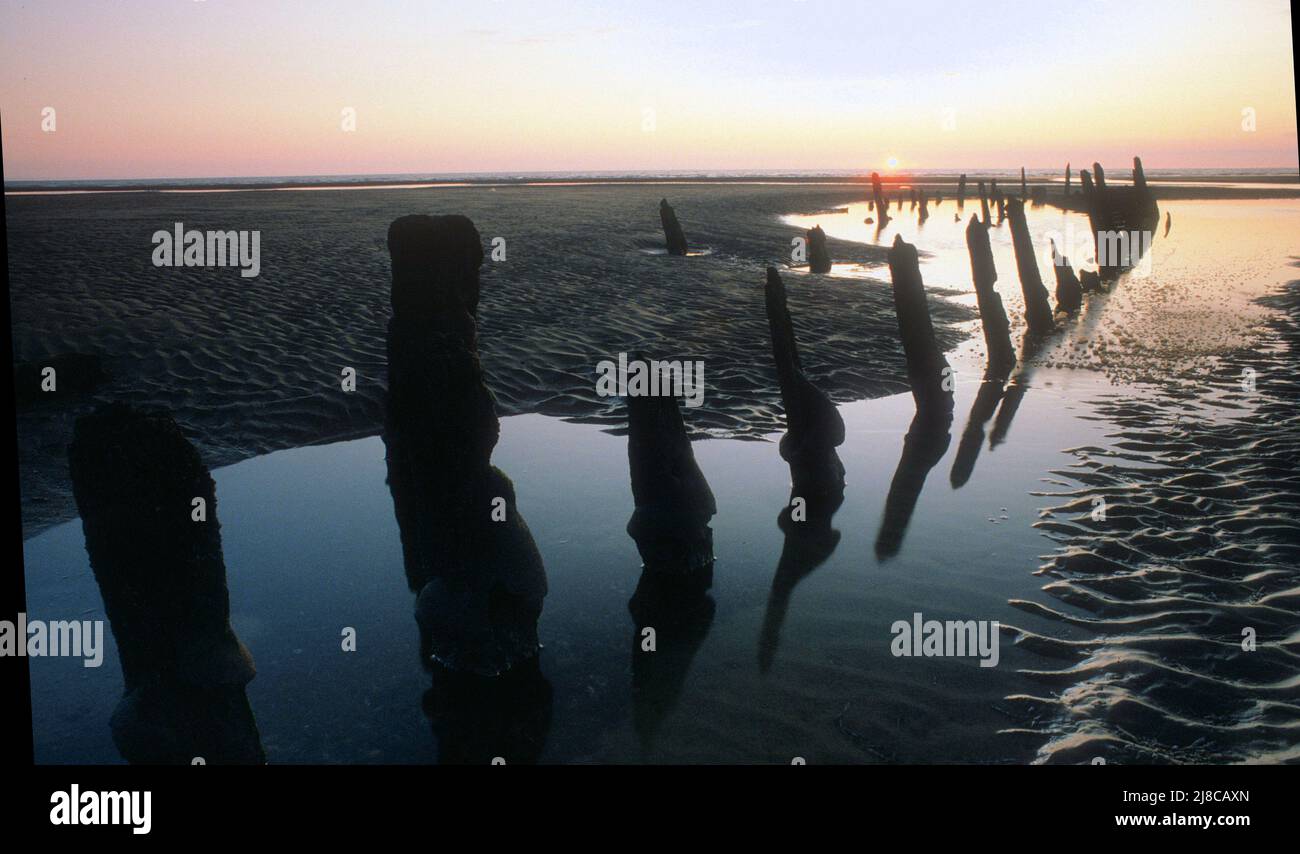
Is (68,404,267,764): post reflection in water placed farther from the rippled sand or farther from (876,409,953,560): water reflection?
(876,409,953,560): water reflection

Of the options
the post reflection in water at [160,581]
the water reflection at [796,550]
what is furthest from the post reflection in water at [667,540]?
the post reflection in water at [160,581]

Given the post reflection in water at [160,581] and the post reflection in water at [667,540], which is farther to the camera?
the post reflection in water at [667,540]

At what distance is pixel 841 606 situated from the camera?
27.2 feet

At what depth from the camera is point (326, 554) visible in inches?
382

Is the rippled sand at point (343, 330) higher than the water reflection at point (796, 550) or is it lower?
higher

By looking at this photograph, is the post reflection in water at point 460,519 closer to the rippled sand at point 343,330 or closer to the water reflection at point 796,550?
the water reflection at point 796,550

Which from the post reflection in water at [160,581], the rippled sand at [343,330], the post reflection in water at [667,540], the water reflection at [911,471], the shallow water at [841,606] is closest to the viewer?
the post reflection in water at [160,581]

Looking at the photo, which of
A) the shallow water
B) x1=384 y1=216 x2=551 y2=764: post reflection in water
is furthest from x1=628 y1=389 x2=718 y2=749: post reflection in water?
x1=384 y1=216 x2=551 y2=764: post reflection in water

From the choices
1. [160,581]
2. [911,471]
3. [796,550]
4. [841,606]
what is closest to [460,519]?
[160,581]

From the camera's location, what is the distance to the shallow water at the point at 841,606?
20.5ft

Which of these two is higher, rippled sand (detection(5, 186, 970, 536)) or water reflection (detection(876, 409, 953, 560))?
rippled sand (detection(5, 186, 970, 536))

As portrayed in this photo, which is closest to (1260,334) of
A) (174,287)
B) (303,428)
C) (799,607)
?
(799,607)

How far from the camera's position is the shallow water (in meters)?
6.26

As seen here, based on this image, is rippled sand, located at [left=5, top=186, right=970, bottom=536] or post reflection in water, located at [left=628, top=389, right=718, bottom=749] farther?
rippled sand, located at [left=5, top=186, right=970, bottom=536]
